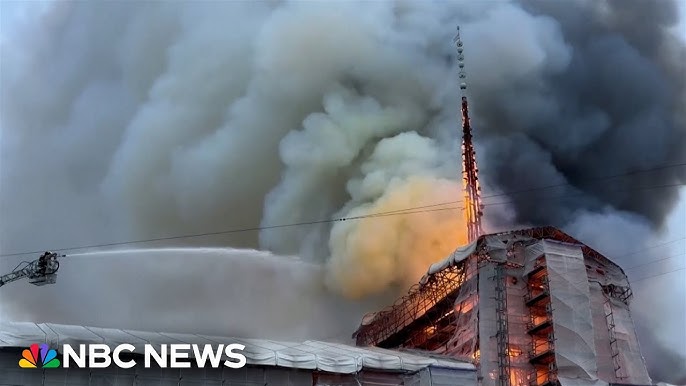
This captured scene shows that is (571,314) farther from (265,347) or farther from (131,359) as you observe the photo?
(131,359)

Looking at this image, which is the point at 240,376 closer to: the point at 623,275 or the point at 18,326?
the point at 18,326

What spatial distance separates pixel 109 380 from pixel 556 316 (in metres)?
33.4

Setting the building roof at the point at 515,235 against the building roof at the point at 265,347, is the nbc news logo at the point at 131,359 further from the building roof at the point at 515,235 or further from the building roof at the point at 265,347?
the building roof at the point at 515,235

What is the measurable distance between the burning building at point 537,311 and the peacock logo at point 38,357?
3114cm

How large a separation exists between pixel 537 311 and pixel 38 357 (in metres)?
38.8

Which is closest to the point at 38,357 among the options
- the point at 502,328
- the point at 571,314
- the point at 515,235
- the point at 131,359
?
the point at 131,359

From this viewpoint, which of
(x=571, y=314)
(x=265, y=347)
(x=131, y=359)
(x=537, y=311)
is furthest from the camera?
(x=537, y=311)

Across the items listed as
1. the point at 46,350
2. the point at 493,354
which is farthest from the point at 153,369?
the point at 493,354

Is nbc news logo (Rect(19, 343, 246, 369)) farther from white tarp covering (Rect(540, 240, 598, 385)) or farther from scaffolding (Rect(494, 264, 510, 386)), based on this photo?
white tarp covering (Rect(540, 240, 598, 385))

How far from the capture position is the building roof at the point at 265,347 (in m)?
49.5

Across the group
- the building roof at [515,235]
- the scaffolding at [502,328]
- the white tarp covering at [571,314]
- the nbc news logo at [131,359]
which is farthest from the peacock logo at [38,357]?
the building roof at [515,235]

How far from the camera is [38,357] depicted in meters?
48.6

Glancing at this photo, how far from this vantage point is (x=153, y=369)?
51.7 meters

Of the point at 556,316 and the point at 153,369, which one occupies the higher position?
the point at 556,316
